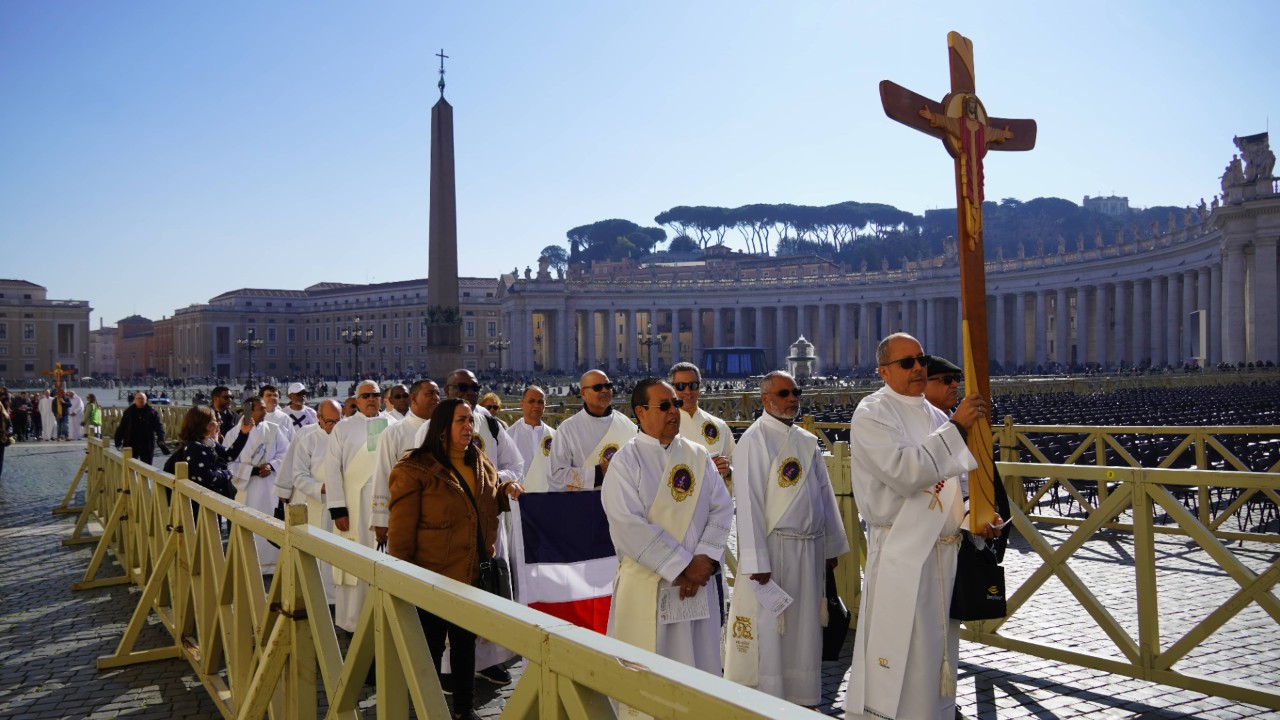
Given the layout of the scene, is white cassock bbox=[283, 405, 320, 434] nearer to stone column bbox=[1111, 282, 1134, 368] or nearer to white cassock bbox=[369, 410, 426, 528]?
white cassock bbox=[369, 410, 426, 528]

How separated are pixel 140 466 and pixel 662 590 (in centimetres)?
516

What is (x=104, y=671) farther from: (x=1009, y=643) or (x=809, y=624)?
(x=1009, y=643)

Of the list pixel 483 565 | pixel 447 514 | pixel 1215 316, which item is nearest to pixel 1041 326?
pixel 1215 316

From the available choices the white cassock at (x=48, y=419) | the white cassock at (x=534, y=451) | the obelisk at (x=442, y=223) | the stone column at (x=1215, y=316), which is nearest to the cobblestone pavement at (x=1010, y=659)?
the white cassock at (x=534, y=451)

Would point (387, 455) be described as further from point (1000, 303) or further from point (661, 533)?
point (1000, 303)

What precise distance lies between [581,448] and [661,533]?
2722mm

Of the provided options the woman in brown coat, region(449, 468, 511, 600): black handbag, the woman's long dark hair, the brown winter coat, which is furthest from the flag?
the woman's long dark hair

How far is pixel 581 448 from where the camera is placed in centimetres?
720

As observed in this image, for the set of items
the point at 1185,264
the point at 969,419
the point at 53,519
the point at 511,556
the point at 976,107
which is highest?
the point at 1185,264

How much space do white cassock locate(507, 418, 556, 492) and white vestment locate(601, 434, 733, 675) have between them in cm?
274

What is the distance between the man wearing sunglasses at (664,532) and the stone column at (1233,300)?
49934 mm

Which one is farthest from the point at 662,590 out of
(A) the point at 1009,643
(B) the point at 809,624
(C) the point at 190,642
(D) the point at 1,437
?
(D) the point at 1,437

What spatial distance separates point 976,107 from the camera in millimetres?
4582

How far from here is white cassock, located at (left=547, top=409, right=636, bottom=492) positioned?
711 centimetres
